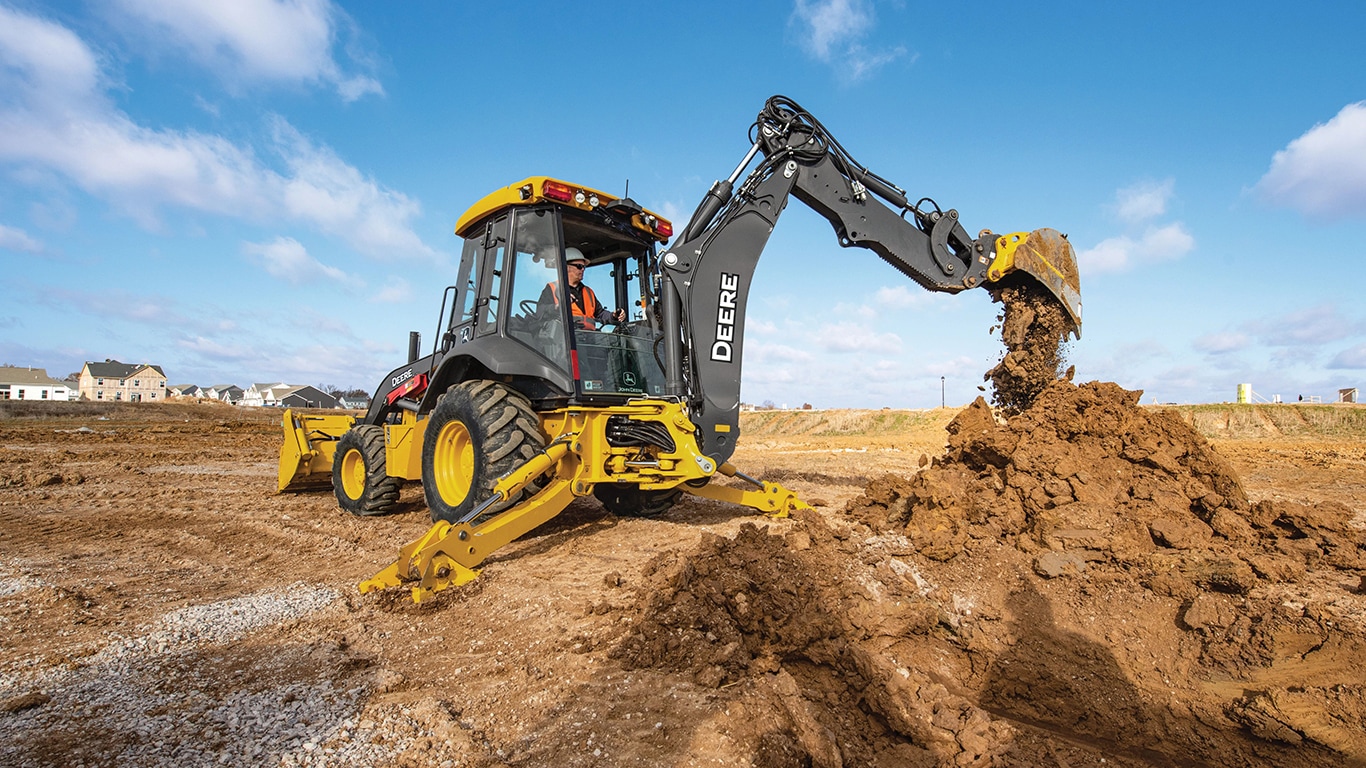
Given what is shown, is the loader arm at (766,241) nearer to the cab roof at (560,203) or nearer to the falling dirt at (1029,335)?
the falling dirt at (1029,335)

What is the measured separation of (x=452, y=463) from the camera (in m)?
6.07

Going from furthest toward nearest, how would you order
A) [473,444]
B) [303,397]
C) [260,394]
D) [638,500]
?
[260,394] < [303,397] < [638,500] < [473,444]

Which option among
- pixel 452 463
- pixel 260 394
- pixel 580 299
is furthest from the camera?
pixel 260 394

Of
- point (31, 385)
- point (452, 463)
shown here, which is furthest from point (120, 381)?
point (452, 463)

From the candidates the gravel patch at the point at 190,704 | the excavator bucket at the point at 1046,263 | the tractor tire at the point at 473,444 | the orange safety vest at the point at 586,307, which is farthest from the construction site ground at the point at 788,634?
the orange safety vest at the point at 586,307

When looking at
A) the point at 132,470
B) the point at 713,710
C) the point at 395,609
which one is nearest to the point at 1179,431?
the point at 713,710

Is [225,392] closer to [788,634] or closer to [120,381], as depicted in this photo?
[120,381]

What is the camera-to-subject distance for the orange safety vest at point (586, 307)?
19.4 ft

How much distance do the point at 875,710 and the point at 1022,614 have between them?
1486 mm

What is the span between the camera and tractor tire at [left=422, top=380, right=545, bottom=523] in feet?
17.4

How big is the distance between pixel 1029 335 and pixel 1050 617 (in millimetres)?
3038

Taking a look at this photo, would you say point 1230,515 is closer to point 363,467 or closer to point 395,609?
point 395,609

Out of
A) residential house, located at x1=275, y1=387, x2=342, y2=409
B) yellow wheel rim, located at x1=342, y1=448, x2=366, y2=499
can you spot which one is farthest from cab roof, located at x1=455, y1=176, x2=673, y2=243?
residential house, located at x1=275, y1=387, x2=342, y2=409

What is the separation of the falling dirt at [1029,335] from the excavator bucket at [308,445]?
751cm
